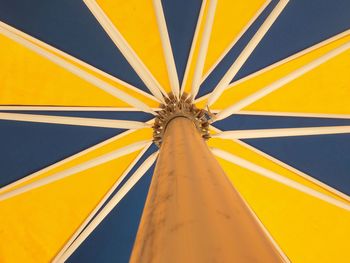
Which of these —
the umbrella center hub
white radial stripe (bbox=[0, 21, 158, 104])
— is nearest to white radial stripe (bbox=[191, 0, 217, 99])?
the umbrella center hub

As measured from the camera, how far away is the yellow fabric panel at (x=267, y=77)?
300 cm

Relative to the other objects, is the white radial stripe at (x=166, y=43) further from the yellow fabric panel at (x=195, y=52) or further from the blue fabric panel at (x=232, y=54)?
the blue fabric panel at (x=232, y=54)

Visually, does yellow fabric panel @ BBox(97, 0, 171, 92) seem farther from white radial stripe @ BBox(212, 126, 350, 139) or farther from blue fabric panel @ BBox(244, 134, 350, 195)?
blue fabric panel @ BBox(244, 134, 350, 195)

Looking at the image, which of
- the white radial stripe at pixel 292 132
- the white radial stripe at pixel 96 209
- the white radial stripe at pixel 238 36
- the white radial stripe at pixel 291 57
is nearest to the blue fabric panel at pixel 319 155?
the white radial stripe at pixel 292 132

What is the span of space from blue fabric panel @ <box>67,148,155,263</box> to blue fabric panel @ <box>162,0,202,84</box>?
1418 millimetres

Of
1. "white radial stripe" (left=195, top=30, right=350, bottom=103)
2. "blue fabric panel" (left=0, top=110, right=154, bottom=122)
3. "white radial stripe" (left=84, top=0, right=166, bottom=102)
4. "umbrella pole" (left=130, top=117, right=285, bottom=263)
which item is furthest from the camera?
"blue fabric panel" (left=0, top=110, right=154, bottom=122)

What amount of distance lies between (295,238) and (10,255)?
313 centimetres

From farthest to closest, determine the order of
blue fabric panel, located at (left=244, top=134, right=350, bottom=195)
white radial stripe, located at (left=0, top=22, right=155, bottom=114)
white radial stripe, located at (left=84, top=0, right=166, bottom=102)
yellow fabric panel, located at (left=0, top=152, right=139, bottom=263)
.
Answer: blue fabric panel, located at (left=244, top=134, right=350, bottom=195), yellow fabric panel, located at (left=0, top=152, right=139, bottom=263), white radial stripe, located at (left=84, top=0, right=166, bottom=102), white radial stripe, located at (left=0, top=22, right=155, bottom=114)

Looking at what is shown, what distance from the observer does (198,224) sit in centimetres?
75

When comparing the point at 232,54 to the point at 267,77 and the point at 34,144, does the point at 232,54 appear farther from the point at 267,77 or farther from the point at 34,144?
the point at 34,144

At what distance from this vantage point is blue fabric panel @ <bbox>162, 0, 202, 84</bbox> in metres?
2.85

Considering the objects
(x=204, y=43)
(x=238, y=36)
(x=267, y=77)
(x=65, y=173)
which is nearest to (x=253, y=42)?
(x=204, y=43)

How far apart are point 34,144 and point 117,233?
150cm

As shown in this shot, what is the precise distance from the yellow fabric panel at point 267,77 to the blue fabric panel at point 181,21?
27.2 inches
